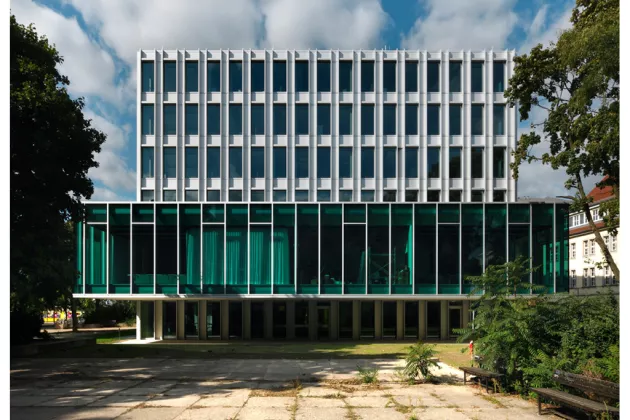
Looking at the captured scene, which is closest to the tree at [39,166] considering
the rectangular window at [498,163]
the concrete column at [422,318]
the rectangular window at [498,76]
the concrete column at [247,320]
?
the concrete column at [247,320]

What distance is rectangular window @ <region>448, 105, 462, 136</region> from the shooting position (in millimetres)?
39844

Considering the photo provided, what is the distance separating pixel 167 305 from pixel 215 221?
7.49 m

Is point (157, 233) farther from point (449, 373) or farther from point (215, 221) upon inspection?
point (449, 373)

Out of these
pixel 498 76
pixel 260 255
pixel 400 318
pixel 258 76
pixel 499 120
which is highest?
pixel 258 76

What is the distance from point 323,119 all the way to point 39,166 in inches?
957

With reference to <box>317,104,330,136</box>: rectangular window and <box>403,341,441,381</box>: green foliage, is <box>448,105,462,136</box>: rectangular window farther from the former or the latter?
<box>403,341,441,381</box>: green foliage

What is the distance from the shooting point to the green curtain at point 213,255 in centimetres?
3259

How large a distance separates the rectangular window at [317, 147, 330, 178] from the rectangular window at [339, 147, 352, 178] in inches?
39.4

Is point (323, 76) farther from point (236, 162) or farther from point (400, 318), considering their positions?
point (400, 318)

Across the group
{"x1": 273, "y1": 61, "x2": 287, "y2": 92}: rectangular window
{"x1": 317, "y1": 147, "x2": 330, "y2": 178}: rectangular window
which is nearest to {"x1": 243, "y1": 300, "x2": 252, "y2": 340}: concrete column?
{"x1": 317, "y1": 147, "x2": 330, "y2": 178}: rectangular window

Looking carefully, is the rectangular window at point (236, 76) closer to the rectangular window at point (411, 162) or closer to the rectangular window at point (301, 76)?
the rectangular window at point (301, 76)

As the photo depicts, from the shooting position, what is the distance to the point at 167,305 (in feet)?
117

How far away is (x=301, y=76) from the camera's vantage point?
131 feet

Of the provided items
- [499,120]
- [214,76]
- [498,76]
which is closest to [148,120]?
[214,76]
